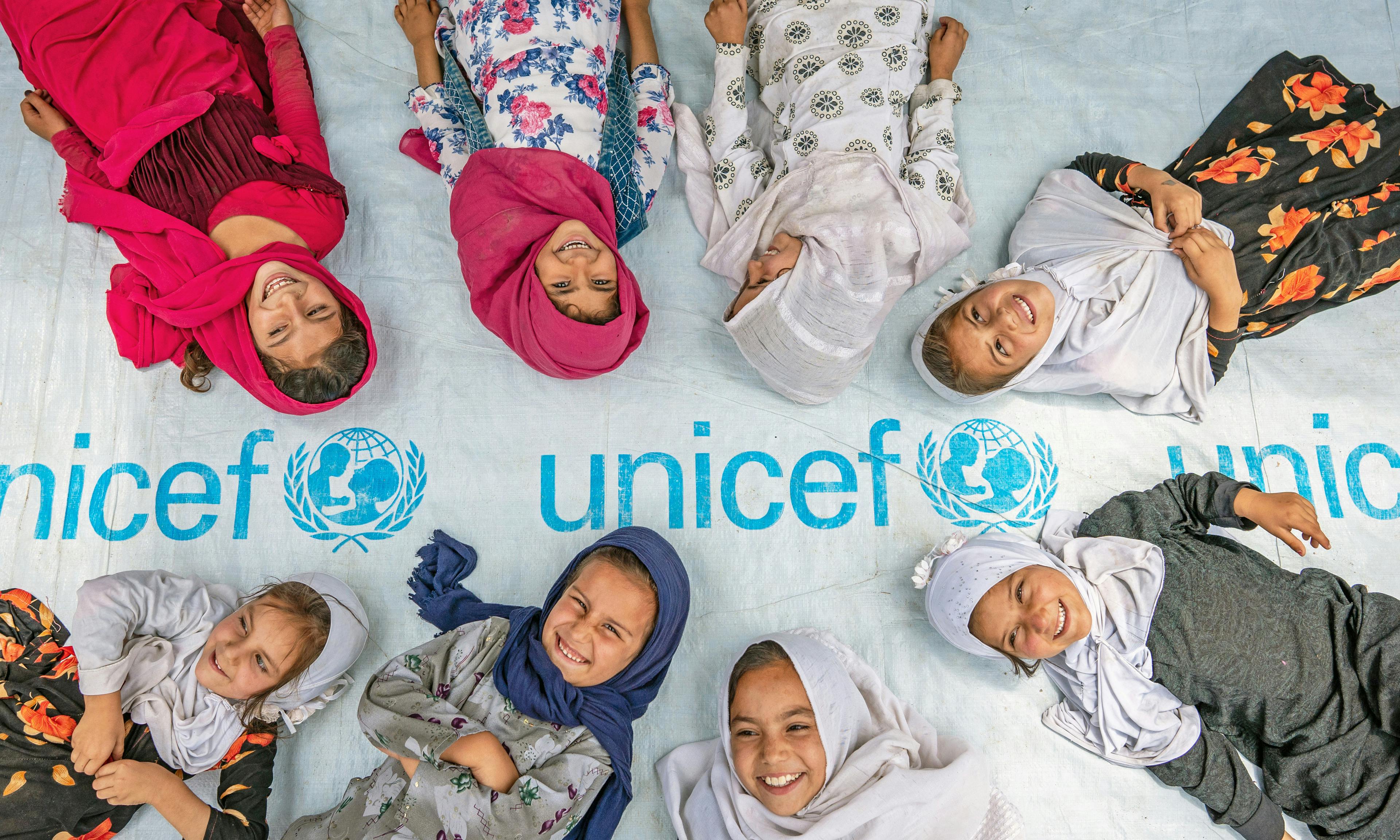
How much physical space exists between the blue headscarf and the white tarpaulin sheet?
97 mm

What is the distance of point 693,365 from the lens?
1.74 meters

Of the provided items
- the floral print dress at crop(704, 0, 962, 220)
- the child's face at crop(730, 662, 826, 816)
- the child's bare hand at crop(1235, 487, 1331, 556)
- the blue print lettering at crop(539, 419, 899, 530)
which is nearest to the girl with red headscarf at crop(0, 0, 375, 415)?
the blue print lettering at crop(539, 419, 899, 530)

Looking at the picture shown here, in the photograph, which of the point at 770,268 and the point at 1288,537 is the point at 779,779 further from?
the point at 1288,537

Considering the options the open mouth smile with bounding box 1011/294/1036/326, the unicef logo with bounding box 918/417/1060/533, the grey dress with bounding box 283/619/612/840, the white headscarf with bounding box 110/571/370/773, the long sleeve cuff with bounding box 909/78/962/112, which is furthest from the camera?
the long sleeve cuff with bounding box 909/78/962/112

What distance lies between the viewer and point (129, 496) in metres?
1.66

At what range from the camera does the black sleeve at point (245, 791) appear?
1.44 m

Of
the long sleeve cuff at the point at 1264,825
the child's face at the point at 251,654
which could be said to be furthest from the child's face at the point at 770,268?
the long sleeve cuff at the point at 1264,825

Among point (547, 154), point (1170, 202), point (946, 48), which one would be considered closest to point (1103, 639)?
point (1170, 202)

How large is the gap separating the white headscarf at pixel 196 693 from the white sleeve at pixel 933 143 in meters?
1.43

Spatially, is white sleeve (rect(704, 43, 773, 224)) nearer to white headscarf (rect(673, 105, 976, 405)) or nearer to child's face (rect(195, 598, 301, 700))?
white headscarf (rect(673, 105, 976, 405))

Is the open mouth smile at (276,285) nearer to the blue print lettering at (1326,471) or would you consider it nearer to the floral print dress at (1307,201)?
the floral print dress at (1307,201)

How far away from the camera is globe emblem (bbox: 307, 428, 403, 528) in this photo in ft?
5.46

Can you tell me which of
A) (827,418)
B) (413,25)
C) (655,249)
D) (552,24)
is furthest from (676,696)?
(413,25)

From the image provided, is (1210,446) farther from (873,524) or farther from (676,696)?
(676,696)
